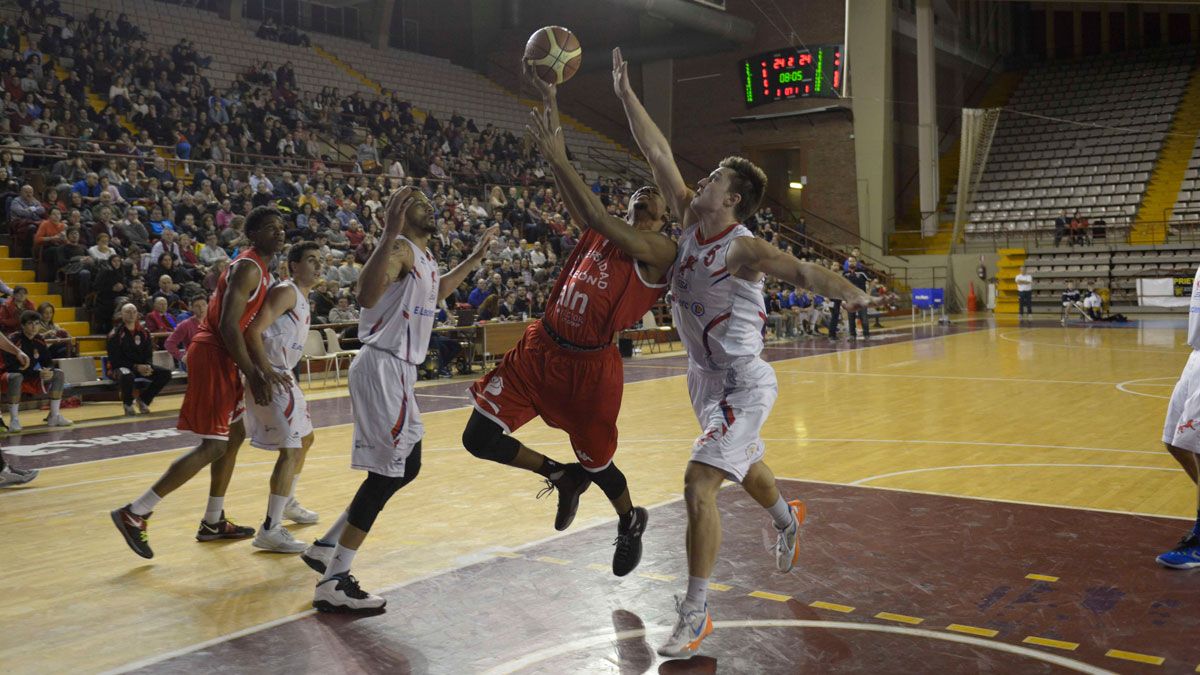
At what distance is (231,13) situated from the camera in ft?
91.1

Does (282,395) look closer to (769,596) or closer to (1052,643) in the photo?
(769,596)

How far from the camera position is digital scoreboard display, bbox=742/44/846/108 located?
1208 inches

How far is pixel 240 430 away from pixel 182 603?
1.46m

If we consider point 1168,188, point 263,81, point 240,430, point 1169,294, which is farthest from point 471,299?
point 1168,188

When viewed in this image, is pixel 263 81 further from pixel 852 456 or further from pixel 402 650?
pixel 402 650

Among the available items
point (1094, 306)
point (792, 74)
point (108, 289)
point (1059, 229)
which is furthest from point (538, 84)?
point (1059, 229)

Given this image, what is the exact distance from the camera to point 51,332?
1240 cm

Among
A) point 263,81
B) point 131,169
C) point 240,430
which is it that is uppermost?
point 263,81

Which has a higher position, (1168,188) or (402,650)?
(1168,188)

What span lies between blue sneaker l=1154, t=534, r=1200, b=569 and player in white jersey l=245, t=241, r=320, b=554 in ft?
14.3

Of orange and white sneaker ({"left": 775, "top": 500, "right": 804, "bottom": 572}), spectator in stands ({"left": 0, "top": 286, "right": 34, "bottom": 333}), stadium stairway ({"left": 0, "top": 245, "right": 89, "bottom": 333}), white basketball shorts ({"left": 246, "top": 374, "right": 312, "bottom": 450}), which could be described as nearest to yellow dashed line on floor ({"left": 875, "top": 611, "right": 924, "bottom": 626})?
orange and white sneaker ({"left": 775, "top": 500, "right": 804, "bottom": 572})

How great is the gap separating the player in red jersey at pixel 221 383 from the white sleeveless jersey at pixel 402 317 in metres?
0.91

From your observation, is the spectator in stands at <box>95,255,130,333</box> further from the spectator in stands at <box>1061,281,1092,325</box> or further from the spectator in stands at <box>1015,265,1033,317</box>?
the spectator in stands at <box>1015,265,1033,317</box>

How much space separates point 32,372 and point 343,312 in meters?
4.71
